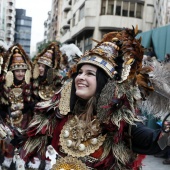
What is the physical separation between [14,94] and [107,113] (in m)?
3.66

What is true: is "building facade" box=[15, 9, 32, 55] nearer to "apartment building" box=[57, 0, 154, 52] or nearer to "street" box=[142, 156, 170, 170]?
"apartment building" box=[57, 0, 154, 52]

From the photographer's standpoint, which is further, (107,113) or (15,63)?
(15,63)

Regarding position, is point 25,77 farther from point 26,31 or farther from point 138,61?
point 26,31

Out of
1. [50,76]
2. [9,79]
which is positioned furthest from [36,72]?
[9,79]

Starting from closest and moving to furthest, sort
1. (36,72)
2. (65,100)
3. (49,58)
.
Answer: (65,100)
(36,72)
(49,58)

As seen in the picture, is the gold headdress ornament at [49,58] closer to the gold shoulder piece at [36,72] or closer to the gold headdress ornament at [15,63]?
the gold shoulder piece at [36,72]

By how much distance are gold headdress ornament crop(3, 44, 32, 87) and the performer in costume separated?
343cm

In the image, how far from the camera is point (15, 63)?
5980 millimetres

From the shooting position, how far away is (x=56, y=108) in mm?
2633

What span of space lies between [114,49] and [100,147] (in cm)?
70

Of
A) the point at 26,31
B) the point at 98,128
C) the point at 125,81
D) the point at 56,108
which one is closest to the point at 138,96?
the point at 125,81

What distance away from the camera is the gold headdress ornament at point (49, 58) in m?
6.50

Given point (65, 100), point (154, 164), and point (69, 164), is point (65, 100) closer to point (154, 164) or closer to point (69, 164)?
point (69, 164)

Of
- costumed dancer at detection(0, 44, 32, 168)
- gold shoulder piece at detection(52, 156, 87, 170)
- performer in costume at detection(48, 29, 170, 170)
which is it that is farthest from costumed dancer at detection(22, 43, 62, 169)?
costumed dancer at detection(0, 44, 32, 168)
